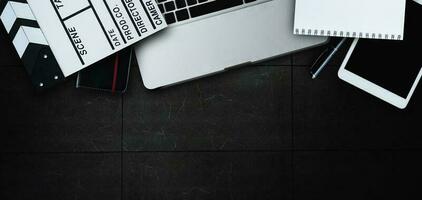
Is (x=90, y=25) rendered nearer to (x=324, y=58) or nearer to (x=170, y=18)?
(x=170, y=18)

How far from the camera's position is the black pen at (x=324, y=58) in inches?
32.3

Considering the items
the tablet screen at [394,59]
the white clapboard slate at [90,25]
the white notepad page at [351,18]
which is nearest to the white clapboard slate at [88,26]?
the white clapboard slate at [90,25]

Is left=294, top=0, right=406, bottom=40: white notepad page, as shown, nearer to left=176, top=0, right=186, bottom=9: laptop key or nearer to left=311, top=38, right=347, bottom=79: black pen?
left=311, top=38, right=347, bottom=79: black pen

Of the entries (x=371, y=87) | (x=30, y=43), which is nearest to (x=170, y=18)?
(x=30, y=43)

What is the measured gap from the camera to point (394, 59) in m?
0.81

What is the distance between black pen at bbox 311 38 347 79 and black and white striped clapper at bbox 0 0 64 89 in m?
0.39

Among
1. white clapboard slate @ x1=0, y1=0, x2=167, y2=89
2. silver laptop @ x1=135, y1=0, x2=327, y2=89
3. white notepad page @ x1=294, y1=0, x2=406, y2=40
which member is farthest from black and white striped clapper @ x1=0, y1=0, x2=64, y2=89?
white notepad page @ x1=294, y1=0, x2=406, y2=40

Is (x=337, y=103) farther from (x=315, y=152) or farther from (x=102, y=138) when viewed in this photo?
(x=102, y=138)

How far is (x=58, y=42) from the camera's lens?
0.77m

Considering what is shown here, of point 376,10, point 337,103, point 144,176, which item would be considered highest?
point 376,10

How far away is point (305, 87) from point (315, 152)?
11cm

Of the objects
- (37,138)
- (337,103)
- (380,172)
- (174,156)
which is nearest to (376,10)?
(337,103)

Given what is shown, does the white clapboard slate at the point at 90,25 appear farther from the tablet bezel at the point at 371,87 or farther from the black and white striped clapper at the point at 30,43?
the tablet bezel at the point at 371,87

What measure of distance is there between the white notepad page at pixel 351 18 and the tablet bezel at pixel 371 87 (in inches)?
1.5
